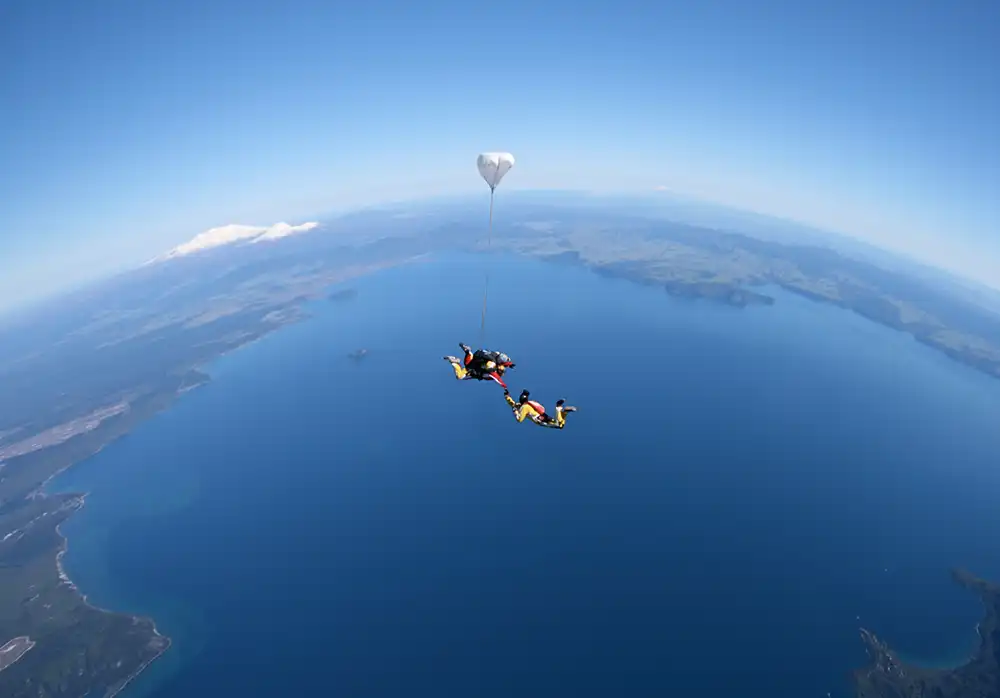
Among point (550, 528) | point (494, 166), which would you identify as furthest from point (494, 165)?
point (550, 528)

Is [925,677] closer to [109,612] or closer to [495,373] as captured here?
[495,373]

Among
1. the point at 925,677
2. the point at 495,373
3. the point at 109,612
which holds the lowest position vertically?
the point at 109,612

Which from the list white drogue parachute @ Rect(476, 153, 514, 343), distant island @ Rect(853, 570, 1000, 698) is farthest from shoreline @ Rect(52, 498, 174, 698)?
distant island @ Rect(853, 570, 1000, 698)

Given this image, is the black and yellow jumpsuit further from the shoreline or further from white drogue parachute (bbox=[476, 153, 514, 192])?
the shoreline

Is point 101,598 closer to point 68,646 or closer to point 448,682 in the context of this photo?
point 68,646

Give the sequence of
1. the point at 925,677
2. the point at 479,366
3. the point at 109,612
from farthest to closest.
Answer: the point at 109,612 → the point at 925,677 → the point at 479,366

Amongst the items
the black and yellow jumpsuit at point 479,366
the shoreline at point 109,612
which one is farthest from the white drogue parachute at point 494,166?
the shoreline at point 109,612

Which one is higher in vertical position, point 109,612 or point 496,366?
point 496,366
